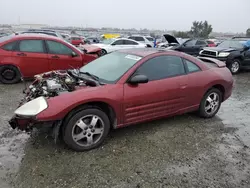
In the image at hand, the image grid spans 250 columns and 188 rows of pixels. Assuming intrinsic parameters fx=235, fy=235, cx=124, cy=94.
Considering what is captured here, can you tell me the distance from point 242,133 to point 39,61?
5.98 meters

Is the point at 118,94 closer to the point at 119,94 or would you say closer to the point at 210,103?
the point at 119,94

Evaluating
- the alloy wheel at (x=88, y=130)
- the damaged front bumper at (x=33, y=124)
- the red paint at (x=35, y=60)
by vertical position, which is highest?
the red paint at (x=35, y=60)

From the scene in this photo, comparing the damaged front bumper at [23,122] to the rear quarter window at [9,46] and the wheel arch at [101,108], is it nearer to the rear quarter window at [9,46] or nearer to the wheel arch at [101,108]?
the wheel arch at [101,108]

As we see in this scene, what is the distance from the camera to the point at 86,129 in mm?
3471

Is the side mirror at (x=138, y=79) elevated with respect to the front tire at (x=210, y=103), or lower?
elevated

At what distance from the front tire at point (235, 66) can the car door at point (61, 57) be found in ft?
22.9

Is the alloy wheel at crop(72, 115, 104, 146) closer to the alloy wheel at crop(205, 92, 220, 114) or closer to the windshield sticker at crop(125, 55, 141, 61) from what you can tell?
the windshield sticker at crop(125, 55, 141, 61)

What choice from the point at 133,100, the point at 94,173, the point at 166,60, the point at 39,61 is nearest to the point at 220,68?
the point at 166,60

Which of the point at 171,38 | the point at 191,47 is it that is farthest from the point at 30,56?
the point at 171,38

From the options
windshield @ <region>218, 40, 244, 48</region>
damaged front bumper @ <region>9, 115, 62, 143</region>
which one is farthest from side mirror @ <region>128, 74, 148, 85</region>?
windshield @ <region>218, 40, 244, 48</region>

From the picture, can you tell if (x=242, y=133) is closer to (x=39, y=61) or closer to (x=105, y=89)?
(x=105, y=89)

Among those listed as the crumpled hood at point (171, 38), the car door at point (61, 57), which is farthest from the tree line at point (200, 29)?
the car door at point (61, 57)

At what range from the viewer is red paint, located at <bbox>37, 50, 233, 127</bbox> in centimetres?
328

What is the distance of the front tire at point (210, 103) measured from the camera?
4836mm
